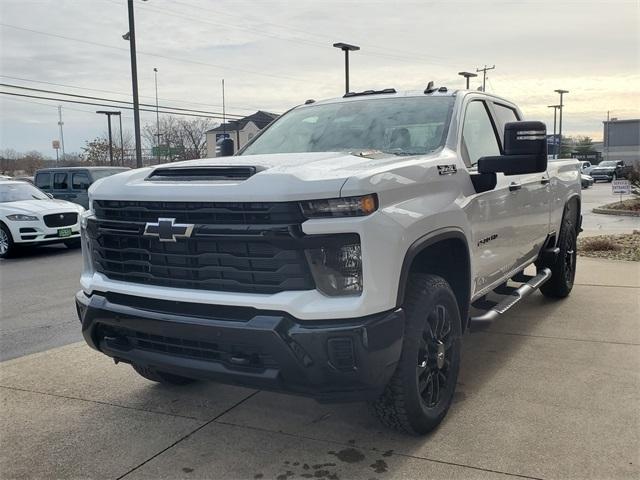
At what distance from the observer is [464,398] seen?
399 cm

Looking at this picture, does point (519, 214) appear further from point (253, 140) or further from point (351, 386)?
point (351, 386)

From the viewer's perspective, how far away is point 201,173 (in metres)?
3.24

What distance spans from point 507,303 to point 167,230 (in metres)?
2.63

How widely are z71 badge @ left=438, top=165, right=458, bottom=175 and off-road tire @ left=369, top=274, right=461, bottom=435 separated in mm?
642

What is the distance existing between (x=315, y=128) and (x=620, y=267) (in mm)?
5939

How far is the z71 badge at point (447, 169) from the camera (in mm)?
3590

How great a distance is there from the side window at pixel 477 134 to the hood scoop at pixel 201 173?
1695 millimetres

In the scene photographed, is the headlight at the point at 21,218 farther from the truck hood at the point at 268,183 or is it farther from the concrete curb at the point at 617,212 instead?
the concrete curb at the point at 617,212

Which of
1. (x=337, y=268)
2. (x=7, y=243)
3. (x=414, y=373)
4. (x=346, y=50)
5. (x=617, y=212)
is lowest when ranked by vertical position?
(x=617, y=212)

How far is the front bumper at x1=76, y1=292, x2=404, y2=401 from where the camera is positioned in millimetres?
2768

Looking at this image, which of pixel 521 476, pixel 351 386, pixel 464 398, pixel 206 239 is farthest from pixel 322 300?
pixel 464 398

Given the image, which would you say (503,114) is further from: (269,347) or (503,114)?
(269,347)

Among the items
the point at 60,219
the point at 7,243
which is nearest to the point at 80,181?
the point at 60,219

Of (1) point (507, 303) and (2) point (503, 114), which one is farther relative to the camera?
(2) point (503, 114)
